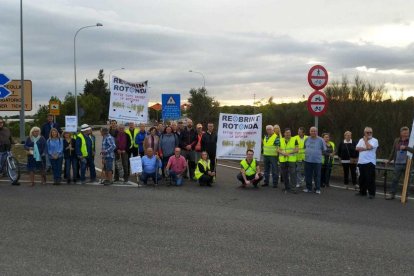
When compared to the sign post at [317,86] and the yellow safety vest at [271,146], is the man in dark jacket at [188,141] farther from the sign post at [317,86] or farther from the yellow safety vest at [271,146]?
the sign post at [317,86]

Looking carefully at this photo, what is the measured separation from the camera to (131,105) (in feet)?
51.1

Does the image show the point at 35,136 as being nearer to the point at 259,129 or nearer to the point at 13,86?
the point at 259,129

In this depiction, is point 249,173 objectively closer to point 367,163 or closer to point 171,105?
point 367,163

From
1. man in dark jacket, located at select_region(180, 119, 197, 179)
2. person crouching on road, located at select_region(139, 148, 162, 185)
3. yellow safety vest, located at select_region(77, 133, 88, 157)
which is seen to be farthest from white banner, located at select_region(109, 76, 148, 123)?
person crouching on road, located at select_region(139, 148, 162, 185)

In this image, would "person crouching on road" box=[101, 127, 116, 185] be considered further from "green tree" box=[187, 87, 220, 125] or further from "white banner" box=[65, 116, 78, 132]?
"green tree" box=[187, 87, 220, 125]

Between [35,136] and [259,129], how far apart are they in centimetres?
649

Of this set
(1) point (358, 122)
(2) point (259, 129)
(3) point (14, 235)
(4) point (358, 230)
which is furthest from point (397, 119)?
(3) point (14, 235)

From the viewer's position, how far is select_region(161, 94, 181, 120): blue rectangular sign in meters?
25.2

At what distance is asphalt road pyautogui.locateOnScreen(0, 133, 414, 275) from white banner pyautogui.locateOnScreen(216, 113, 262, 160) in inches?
107

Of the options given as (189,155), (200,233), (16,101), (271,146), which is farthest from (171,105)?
(200,233)

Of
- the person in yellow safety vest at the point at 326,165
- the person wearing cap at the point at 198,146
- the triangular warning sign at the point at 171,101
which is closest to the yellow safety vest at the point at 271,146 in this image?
the person in yellow safety vest at the point at 326,165

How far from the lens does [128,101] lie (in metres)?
15.6

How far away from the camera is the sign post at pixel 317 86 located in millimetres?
14086

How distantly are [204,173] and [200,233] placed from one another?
5759 mm
